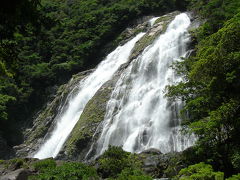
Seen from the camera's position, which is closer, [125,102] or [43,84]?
[125,102]

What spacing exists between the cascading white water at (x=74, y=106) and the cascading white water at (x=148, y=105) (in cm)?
494

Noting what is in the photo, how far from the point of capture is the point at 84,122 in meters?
27.3

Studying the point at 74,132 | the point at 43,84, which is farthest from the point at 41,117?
the point at 74,132

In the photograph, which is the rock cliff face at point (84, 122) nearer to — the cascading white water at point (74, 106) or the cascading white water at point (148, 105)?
the cascading white water at point (148, 105)

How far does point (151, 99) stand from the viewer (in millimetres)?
23750

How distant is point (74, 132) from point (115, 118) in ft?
15.3

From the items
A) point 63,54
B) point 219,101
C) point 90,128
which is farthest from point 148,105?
point 63,54

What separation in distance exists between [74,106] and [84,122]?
550 cm

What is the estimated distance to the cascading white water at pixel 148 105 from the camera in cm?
2066

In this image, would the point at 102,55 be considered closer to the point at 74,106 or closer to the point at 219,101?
the point at 74,106

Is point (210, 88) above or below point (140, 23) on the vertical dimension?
below

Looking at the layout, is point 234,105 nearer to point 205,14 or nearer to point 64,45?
point 205,14

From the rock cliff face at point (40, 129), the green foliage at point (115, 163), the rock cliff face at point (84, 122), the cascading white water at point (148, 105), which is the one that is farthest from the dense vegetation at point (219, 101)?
the rock cliff face at point (40, 129)

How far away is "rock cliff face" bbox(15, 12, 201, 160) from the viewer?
25156 mm
